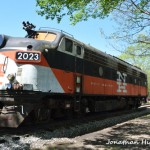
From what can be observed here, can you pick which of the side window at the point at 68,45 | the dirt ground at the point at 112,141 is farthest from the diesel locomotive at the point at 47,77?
the dirt ground at the point at 112,141

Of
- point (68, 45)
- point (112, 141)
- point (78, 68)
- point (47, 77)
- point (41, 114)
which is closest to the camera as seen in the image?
point (112, 141)

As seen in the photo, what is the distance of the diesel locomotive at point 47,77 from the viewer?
9445 mm

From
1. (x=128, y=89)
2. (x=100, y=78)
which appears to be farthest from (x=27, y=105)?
(x=128, y=89)

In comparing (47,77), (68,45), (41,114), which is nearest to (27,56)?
(47,77)

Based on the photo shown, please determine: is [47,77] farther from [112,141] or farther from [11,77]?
[112,141]

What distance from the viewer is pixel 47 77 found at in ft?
33.6

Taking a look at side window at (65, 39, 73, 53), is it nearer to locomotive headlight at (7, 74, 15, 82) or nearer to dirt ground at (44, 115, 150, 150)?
locomotive headlight at (7, 74, 15, 82)

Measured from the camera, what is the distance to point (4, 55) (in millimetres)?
9961

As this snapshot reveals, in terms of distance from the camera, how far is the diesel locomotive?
9.45 metres

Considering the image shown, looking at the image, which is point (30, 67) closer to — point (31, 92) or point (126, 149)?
point (31, 92)

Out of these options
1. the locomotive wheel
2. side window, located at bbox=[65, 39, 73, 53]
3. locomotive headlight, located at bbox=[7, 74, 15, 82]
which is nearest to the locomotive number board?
locomotive headlight, located at bbox=[7, 74, 15, 82]

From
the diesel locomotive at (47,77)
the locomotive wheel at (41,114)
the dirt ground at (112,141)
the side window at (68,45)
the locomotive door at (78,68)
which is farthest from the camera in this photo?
the locomotive door at (78,68)

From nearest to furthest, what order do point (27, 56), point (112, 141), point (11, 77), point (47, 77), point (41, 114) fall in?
point (112, 141) → point (11, 77) → point (27, 56) → point (47, 77) → point (41, 114)

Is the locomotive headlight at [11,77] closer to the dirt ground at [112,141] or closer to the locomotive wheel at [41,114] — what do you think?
the locomotive wheel at [41,114]
